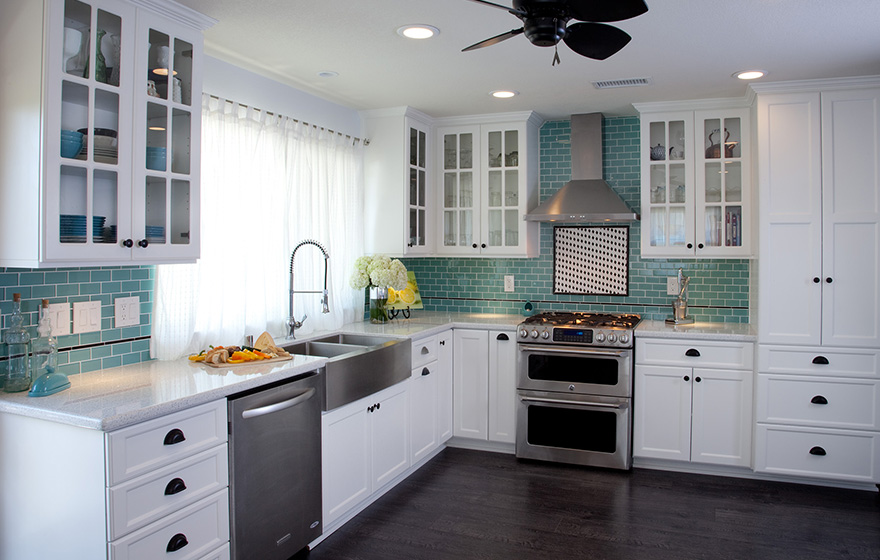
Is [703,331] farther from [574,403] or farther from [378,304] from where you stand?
[378,304]

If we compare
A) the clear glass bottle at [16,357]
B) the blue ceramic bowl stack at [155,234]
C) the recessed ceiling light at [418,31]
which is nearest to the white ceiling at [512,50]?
the recessed ceiling light at [418,31]

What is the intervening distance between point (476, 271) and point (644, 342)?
61.1 inches

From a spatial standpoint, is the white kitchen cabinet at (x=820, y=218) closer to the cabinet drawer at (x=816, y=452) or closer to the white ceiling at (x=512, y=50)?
the white ceiling at (x=512, y=50)

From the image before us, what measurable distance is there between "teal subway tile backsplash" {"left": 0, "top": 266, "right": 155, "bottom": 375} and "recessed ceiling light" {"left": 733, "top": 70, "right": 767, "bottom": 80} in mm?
3279

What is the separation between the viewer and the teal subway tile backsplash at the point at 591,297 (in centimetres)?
460

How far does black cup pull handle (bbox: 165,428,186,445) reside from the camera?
2199mm

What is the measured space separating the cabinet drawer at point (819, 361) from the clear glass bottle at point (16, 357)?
3.79 meters

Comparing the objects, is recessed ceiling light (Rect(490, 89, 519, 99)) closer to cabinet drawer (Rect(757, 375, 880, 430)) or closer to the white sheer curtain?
the white sheer curtain

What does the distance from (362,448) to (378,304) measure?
127cm

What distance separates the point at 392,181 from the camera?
455cm

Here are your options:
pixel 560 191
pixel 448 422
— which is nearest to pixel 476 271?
pixel 560 191

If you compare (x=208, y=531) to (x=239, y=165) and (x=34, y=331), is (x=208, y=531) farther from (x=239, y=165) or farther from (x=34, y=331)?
(x=239, y=165)

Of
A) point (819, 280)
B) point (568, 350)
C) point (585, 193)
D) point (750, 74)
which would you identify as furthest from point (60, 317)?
point (819, 280)

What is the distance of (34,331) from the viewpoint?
2.51 meters
